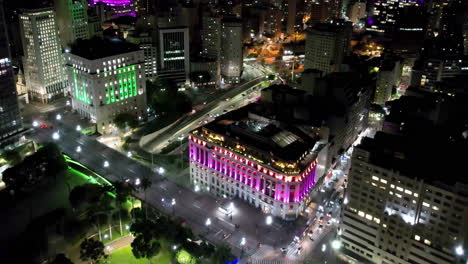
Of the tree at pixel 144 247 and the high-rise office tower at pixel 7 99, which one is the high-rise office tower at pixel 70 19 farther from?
the tree at pixel 144 247

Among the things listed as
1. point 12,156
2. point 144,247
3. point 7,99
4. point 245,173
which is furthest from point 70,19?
point 144,247

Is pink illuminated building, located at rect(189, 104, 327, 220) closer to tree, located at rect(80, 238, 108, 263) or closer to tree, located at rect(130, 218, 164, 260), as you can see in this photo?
tree, located at rect(130, 218, 164, 260)

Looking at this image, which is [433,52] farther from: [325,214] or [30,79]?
[30,79]

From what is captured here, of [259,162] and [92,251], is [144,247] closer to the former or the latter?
[92,251]

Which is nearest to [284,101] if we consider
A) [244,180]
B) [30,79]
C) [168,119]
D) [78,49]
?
[244,180]

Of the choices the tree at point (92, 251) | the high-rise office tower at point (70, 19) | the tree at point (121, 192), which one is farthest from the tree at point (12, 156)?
the high-rise office tower at point (70, 19)
